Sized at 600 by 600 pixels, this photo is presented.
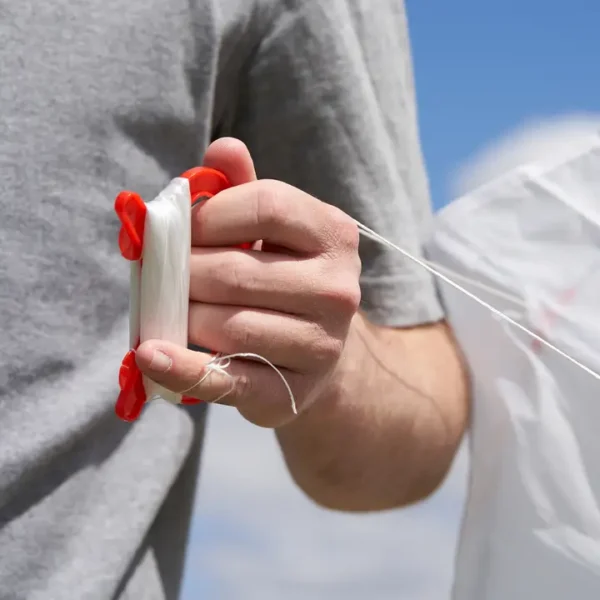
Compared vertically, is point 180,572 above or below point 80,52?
below

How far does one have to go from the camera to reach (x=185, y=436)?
47 centimetres

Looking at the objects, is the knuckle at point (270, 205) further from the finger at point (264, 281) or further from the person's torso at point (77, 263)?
the person's torso at point (77, 263)

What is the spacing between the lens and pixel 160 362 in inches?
10.6

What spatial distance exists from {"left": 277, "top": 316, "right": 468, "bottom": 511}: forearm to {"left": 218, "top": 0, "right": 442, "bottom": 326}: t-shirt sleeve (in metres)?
0.03

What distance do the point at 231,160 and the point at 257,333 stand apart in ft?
0.25

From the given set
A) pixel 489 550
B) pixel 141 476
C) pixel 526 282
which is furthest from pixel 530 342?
pixel 141 476

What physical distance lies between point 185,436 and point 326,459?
0.10m

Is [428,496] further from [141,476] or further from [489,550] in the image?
[141,476]

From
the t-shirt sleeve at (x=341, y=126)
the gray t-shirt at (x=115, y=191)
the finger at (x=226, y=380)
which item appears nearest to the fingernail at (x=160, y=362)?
the finger at (x=226, y=380)

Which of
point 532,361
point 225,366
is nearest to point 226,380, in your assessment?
point 225,366

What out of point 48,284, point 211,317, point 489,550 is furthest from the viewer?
point 489,550

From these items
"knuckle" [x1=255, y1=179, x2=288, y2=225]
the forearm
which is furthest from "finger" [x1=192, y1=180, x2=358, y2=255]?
the forearm

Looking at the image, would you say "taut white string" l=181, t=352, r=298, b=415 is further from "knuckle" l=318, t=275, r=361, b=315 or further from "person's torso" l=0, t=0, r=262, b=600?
"person's torso" l=0, t=0, r=262, b=600

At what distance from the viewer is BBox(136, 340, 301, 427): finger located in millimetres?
271
